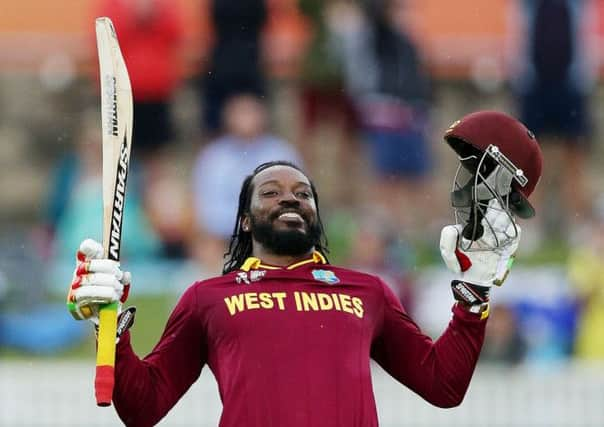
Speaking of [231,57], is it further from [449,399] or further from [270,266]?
[449,399]

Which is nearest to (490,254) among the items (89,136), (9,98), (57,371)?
(57,371)

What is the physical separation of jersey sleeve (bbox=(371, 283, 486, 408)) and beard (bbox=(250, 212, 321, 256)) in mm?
367

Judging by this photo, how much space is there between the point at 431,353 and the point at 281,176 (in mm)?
902

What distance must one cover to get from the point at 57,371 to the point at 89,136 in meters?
2.32

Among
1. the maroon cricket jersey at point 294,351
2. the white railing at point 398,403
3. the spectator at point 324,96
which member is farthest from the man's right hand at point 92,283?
the spectator at point 324,96

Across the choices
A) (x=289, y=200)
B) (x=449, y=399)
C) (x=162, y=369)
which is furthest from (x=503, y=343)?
(x=162, y=369)

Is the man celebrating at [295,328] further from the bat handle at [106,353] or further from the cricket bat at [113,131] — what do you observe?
the cricket bat at [113,131]

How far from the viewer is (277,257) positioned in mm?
6656

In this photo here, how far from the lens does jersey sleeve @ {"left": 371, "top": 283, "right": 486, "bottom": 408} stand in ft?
21.2

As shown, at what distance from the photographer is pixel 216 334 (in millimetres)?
6430

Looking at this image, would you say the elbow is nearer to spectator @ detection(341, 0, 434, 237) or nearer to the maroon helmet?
the maroon helmet

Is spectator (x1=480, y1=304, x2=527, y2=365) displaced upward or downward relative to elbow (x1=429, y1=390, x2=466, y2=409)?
downward

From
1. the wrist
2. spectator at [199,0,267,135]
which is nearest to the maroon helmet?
the wrist

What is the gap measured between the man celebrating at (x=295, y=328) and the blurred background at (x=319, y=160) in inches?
192
